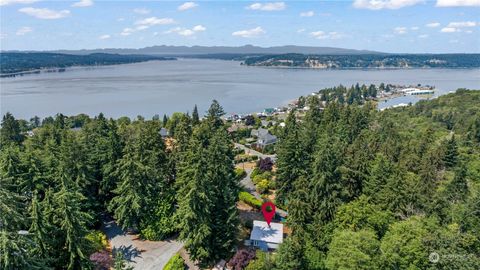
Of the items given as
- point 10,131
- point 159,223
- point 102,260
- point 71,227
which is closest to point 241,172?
point 159,223

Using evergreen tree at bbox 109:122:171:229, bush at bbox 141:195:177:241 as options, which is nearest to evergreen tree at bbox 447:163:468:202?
bush at bbox 141:195:177:241

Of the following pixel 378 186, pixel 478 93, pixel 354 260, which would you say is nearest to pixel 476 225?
pixel 378 186

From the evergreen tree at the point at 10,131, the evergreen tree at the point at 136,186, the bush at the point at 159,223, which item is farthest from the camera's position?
the evergreen tree at the point at 10,131

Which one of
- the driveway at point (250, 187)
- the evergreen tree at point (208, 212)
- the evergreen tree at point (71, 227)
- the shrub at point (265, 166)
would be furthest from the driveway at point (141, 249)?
the shrub at point (265, 166)

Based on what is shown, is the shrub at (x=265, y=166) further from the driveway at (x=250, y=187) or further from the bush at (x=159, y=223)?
the bush at (x=159, y=223)

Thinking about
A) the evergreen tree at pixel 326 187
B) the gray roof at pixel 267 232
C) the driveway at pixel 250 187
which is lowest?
the driveway at pixel 250 187

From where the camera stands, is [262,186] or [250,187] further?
[250,187]

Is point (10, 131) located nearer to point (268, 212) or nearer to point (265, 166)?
point (265, 166)

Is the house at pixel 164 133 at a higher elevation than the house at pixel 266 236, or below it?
higher
